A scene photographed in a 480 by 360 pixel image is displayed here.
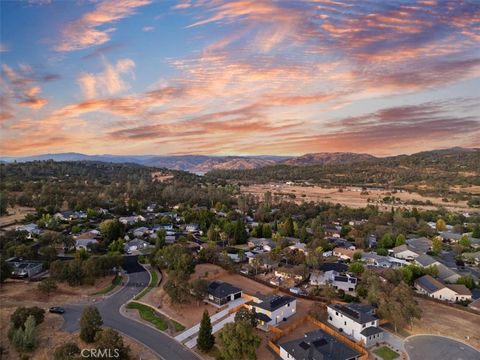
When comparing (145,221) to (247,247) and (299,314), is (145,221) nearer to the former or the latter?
(247,247)

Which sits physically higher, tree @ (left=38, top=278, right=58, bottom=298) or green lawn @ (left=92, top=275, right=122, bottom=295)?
tree @ (left=38, top=278, right=58, bottom=298)

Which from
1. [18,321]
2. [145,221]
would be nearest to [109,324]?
[18,321]

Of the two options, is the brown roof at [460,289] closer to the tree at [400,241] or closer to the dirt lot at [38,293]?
the tree at [400,241]

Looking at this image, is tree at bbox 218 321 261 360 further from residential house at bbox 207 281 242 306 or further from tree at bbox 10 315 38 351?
tree at bbox 10 315 38 351

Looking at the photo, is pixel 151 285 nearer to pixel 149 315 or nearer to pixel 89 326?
pixel 149 315

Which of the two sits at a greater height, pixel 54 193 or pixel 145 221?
pixel 54 193

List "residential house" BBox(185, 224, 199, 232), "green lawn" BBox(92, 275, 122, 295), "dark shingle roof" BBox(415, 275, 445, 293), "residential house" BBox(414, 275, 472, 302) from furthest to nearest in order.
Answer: "residential house" BBox(185, 224, 199, 232) < "dark shingle roof" BBox(415, 275, 445, 293) < "green lawn" BBox(92, 275, 122, 295) < "residential house" BBox(414, 275, 472, 302)

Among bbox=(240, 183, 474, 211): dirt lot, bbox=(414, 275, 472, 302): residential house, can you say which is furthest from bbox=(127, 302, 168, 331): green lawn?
bbox=(240, 183, 474, 211): dirt lot
